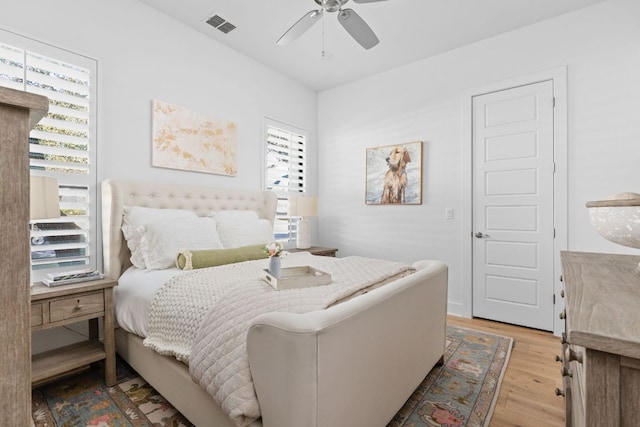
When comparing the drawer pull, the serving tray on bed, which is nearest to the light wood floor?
the serving tray on bed

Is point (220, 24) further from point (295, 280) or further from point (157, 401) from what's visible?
point (157, 401)

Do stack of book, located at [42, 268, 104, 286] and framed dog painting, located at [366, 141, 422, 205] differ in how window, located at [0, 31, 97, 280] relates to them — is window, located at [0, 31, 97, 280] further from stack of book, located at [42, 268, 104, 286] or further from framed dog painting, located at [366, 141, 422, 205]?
framed dog painting, located at [366, 141, 422, 205]

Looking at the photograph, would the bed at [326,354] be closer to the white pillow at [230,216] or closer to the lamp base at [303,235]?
the white pillow at [230,216]

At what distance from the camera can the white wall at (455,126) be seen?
2732mm

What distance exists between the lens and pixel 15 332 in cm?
41

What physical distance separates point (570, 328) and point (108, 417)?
2.17 meters

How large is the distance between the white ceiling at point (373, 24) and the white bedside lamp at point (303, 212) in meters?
1.67

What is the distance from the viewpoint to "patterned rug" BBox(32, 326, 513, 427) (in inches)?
67.8

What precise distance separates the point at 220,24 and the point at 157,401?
319 centimetres

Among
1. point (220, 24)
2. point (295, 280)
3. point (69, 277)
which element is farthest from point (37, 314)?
point (220, 24)

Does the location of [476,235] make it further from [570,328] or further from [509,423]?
[570,328]

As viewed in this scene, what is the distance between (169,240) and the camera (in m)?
2.36

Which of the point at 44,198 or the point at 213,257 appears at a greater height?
the point at 44,198

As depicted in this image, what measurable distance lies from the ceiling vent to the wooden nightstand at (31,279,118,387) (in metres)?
2.49
